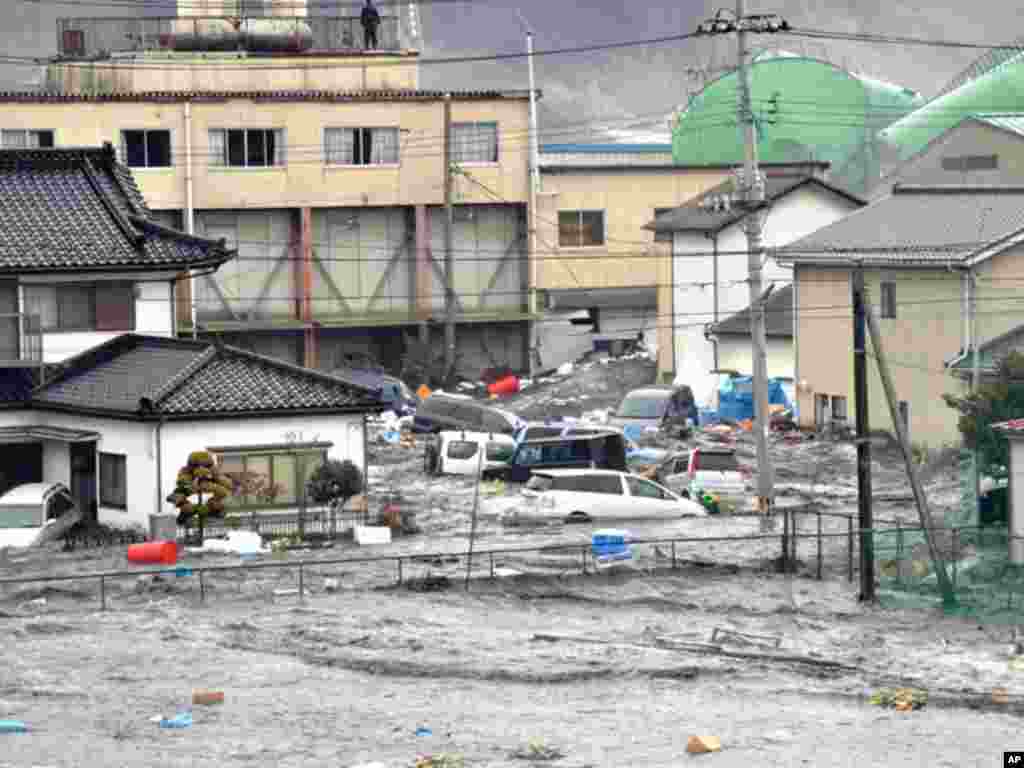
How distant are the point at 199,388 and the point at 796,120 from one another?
5332 cm

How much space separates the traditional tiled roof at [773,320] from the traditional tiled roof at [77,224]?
18.2 metres

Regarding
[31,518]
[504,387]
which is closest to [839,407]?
[504,387]

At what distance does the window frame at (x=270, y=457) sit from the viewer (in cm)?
3709

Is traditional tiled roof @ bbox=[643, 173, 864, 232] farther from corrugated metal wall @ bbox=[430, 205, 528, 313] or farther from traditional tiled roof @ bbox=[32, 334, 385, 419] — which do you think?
traditional tiled roof @ bbox=[32, 334, 385, 419]

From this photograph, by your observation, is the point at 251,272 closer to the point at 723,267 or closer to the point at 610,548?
the point at 723,267

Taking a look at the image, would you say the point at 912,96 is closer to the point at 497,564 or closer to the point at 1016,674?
the point at 497,564

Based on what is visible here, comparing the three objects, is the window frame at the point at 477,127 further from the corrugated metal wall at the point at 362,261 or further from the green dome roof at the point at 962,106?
the green dome roof at the point at 962,106

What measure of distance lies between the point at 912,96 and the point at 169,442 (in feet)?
219

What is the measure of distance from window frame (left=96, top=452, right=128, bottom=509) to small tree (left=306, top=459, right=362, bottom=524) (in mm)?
2967

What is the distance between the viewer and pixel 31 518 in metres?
36.7

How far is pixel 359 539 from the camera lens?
36.3 m

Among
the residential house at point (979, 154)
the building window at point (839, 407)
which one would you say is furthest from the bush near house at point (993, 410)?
the residential house at point (979, 154)

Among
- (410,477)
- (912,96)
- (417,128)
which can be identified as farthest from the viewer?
(912,96)

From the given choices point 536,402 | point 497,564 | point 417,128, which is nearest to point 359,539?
point 497,564
